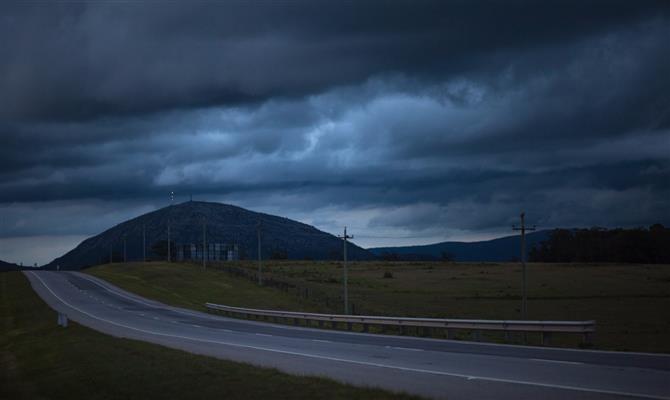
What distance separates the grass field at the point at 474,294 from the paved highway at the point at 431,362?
212 inches

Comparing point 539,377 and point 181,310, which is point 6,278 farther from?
point 539,377

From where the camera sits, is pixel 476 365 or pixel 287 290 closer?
pixel 476 365

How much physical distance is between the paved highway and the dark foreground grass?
1682mm

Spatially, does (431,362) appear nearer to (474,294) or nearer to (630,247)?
(474,294)

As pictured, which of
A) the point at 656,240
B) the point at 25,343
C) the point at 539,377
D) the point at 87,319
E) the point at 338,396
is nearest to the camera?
the point at 338,396

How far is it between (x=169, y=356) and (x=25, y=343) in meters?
14.6

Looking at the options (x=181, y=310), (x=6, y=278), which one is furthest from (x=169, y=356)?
(x=6, y=278)

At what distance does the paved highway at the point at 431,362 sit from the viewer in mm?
17125

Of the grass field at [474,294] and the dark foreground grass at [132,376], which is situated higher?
the dark foreground grass at [132,376]

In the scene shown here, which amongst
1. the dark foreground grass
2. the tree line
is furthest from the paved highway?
the tree line

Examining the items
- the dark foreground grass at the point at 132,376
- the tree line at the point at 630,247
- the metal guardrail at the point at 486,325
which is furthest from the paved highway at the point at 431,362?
the tree line at the point at 630,247

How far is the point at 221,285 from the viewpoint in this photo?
91000 millimetres

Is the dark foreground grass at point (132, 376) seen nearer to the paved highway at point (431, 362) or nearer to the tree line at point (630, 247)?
the paved highway at point (431, 362)

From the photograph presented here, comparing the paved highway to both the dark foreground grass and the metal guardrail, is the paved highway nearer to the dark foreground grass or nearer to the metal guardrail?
the metal guardrail
